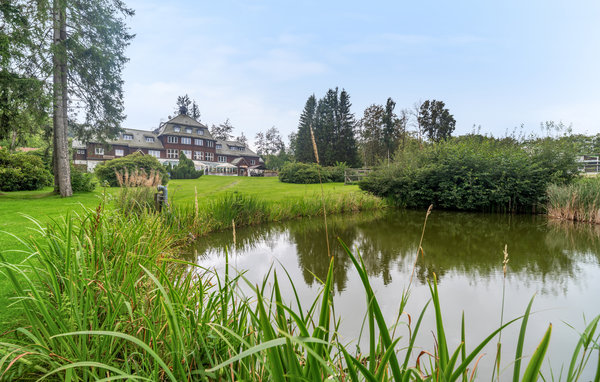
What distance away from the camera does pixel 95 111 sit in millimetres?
14492

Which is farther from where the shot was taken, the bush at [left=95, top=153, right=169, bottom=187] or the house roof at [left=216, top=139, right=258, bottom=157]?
the house roof at [left=216, top=139, right=258, bottom=157]

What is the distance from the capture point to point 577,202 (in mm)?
9938

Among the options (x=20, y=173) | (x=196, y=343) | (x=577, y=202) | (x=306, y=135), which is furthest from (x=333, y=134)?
(x=196, y=343)

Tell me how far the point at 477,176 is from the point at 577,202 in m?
3.50

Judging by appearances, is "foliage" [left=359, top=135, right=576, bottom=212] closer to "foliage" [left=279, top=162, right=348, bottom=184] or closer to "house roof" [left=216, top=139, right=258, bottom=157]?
"foliage" [left=279, top=162, right=348, bottom=184]

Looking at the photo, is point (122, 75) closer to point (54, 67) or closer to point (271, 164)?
point (54, 67)

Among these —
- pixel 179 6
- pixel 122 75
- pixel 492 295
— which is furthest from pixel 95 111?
pixel 492 295

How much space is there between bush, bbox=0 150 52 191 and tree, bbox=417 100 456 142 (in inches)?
1815

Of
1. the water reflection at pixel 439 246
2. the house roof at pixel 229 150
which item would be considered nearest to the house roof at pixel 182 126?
the house roof at pixel 229 150

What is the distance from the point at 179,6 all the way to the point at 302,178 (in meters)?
22.4

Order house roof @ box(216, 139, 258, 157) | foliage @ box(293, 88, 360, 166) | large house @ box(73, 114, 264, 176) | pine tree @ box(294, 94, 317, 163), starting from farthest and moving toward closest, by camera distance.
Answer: house roof @ box(216, 139, 258, 157)
pine tree @ box(294, 94, 317, 163)
foliage @ box(293, 88, 360, 166)
large house @ box(73, 114, 264, 176)

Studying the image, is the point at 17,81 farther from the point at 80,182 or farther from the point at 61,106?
the point at 80,182

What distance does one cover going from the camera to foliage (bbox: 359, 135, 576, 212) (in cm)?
1230

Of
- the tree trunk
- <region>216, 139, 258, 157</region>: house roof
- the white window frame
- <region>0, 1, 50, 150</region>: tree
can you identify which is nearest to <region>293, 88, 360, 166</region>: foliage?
<region>216, 139, 258, 157</region>: house roof
